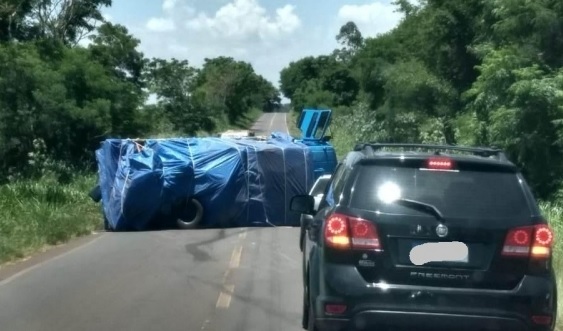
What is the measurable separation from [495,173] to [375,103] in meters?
40.3

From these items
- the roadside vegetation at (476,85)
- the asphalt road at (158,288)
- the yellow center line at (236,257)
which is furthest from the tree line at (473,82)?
the yellow center line at (236,257)

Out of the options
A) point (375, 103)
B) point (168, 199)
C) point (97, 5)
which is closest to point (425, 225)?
point (168, 199)

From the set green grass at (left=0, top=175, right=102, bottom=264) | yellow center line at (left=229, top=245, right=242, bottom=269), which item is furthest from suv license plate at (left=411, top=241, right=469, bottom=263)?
green grass at (left=0, top=175, right=102, bottom=264)

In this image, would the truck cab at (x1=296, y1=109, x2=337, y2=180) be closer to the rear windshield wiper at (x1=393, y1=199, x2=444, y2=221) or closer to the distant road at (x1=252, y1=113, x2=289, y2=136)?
the rear windshield wiper at (x1=393, y1=199, x2=444, y2=221)

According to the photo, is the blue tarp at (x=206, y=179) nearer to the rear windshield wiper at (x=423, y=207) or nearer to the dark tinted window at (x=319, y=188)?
the dark tinted window at (x=319, y=188)

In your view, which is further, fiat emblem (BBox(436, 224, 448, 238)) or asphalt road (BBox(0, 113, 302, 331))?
asphalt road (BBox(0, 113, 302, 331))

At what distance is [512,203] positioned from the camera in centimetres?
759

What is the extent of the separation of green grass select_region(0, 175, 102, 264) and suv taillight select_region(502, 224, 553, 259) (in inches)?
406

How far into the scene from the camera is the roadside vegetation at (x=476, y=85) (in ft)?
68.4

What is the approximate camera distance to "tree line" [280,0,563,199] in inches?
828

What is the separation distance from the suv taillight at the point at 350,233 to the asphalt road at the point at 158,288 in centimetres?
259

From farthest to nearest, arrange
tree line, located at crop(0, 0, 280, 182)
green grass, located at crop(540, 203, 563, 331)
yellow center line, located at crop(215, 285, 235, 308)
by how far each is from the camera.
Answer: tree line, located at crop(0, 0, 280, 182) → yellow center line, located at crop(215, 285, 235, 308) → green grass, located at crop(540, 203, 563, 331)

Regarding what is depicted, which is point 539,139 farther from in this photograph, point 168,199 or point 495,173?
point 495,173

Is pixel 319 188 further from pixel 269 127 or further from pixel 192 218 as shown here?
pixel 269 127
